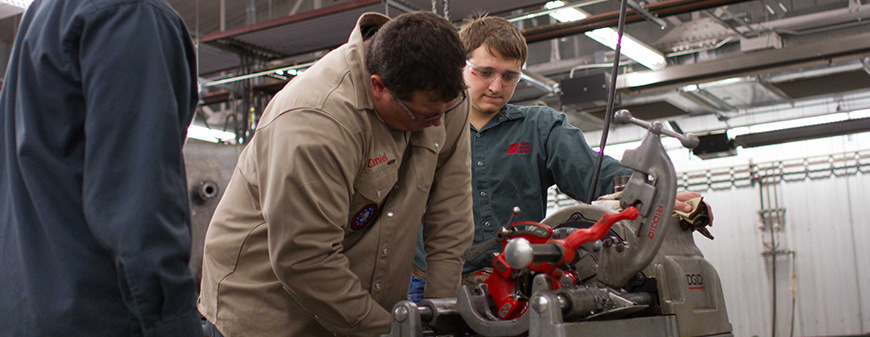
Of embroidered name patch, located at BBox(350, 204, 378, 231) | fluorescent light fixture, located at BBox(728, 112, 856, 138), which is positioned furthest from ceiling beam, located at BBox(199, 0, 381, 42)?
fluorescent light fixture, located at BBox(728, 112, 856, 138)

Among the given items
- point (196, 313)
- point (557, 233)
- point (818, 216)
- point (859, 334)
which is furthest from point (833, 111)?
point (196, 313)

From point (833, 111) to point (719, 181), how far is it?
1.65 metres

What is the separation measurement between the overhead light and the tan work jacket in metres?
3.58

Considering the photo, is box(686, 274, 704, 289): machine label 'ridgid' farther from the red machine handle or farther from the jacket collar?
the jacket collar

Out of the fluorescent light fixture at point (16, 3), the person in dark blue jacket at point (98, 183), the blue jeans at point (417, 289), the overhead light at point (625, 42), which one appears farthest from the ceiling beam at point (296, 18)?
the person in dark blue jacket at point (98, 183)

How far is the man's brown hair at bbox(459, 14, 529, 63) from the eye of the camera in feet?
6.79

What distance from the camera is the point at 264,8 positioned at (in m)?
7.84

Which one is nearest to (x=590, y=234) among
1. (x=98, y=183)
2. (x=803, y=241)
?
(x=98, y=183)

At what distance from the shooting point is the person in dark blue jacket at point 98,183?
952 millimetres

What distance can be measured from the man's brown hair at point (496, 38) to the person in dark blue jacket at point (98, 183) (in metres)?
1.14

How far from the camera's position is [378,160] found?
5.22ft

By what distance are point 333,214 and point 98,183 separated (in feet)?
1.82

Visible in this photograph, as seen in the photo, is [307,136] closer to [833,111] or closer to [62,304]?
[62,304]

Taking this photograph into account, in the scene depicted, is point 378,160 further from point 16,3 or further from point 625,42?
point 625,42
